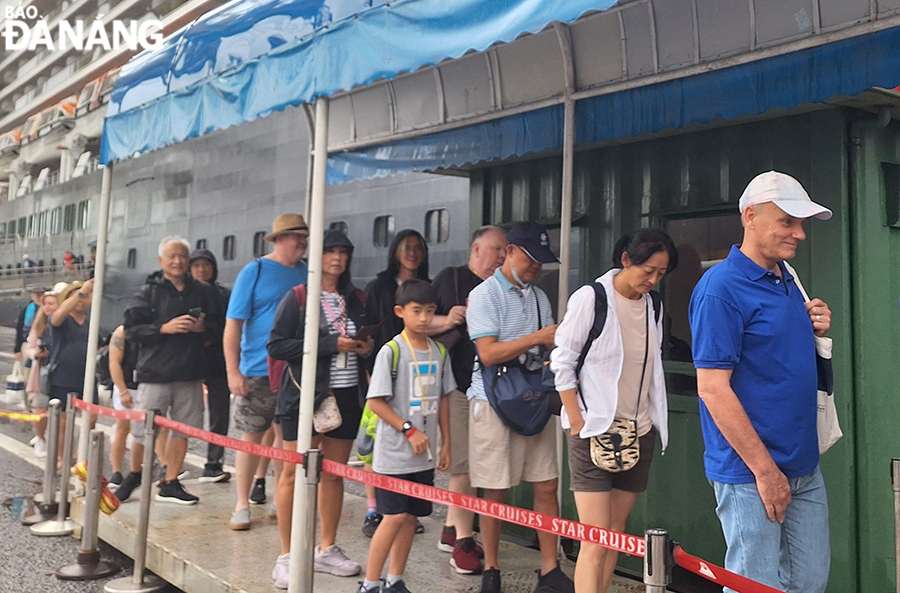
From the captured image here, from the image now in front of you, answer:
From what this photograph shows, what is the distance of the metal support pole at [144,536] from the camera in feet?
15.4

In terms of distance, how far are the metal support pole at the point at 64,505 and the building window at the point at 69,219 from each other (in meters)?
19.1

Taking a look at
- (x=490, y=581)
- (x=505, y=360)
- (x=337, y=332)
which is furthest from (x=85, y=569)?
(x=505, y=360)

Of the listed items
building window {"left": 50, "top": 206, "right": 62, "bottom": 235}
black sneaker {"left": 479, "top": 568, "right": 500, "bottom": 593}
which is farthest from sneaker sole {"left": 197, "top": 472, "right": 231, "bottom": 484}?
building window {"left": 50, "top": 206, "right": 62, "bottom": 235}

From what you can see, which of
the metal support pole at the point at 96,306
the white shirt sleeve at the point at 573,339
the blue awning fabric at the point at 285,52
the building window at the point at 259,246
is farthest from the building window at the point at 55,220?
the white shirt sleeve at the point at 573,339

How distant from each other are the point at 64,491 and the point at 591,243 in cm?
443

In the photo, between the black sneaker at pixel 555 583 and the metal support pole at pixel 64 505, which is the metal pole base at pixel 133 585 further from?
the black sneaker at pixel 555 583

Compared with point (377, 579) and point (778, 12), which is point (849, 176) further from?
point (377, 579)

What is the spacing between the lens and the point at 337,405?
4289 millimetres

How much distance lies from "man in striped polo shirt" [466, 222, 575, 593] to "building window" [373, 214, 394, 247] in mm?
13859

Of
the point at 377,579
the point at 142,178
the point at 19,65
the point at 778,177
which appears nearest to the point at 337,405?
the point at 377,579

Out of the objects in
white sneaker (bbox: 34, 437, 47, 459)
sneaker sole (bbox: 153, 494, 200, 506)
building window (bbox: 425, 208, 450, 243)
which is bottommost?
white sneaker (bbox: 34, 437, 47, 459)

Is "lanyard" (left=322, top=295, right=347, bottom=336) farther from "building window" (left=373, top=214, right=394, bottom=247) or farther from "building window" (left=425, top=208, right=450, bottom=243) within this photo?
"building window" (left=373, top=214, right=394, bottom=247)

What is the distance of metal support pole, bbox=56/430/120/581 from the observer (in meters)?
5.07

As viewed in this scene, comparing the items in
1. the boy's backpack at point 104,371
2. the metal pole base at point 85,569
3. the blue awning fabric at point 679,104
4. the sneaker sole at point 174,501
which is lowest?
the metal pole base at point 85,569
